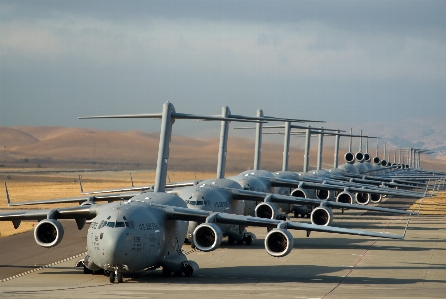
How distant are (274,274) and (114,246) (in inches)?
253

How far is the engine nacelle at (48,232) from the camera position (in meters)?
27.6

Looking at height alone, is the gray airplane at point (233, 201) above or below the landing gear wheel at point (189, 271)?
above

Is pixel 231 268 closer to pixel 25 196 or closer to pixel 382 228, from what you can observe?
pixel 382 228

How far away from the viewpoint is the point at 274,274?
95.1 feet

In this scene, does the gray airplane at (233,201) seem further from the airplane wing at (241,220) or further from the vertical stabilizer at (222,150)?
the airplane wing at (241,220)

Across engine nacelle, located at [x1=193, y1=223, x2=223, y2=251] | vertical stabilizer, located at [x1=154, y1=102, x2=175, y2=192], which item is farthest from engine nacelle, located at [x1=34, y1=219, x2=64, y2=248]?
vertical stabilizer, located at [x1=154, y1=102, x2=175, y2=192]

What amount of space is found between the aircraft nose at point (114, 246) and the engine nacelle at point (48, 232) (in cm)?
279

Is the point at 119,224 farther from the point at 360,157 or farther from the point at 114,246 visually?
the point at 360,157

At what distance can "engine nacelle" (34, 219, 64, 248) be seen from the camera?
27.6 metres

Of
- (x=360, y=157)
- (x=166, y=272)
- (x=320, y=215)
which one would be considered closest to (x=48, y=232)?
(x=166, y=272)

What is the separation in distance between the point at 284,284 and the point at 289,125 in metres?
33.7

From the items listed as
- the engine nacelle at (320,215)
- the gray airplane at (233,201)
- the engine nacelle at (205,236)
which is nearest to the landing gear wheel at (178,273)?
the engine nacelle at (205,236)

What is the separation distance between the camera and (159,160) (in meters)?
31.4

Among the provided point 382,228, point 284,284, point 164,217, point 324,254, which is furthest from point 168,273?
point 382,228
